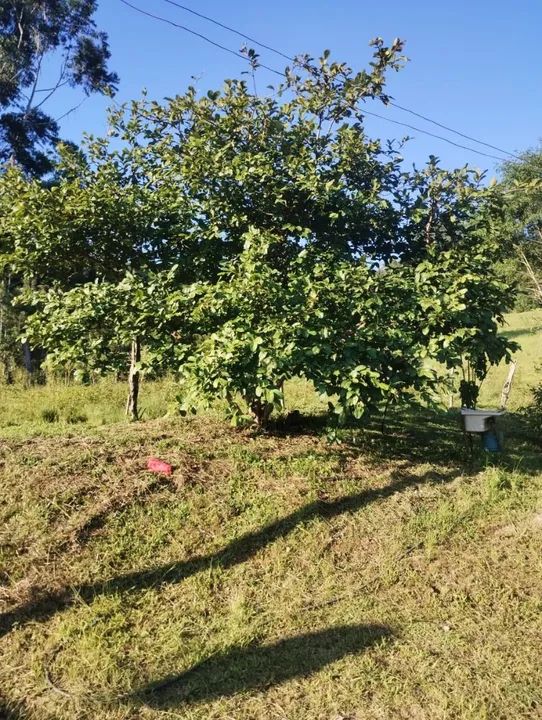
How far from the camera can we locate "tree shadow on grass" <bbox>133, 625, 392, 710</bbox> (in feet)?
8.77

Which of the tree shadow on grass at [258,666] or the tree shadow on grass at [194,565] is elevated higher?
the tree shadow on grass at [194,565]

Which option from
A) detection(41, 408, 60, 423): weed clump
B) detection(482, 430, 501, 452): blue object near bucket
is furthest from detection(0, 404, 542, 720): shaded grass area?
detection(41, 408, 60, 423): weed clump

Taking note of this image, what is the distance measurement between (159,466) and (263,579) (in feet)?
4.54

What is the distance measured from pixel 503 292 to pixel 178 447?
123 inches

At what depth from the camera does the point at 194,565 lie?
360 centimetres

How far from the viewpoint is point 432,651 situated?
2.91 m

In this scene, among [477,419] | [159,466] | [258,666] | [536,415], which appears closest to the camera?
[258,666]

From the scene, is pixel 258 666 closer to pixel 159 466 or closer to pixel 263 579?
pixel 263 579

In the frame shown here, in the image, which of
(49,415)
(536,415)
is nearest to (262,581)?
(49,415)

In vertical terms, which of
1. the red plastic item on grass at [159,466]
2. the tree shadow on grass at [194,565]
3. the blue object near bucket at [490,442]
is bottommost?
the tree shadow on grass at [194,565]

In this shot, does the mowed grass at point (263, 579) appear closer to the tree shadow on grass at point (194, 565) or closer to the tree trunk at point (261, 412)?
the tree shadow on grass at point (194, 565)

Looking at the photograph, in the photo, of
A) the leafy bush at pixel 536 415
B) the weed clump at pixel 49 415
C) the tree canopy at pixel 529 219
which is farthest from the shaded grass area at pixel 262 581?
the tree canopy at pixel 529 219

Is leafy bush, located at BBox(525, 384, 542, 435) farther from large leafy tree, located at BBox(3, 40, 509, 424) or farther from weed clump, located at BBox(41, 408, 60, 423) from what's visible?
weed clump, located at BBox(41, 408, 60, 423)

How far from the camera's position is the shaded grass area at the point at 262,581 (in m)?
2.68
